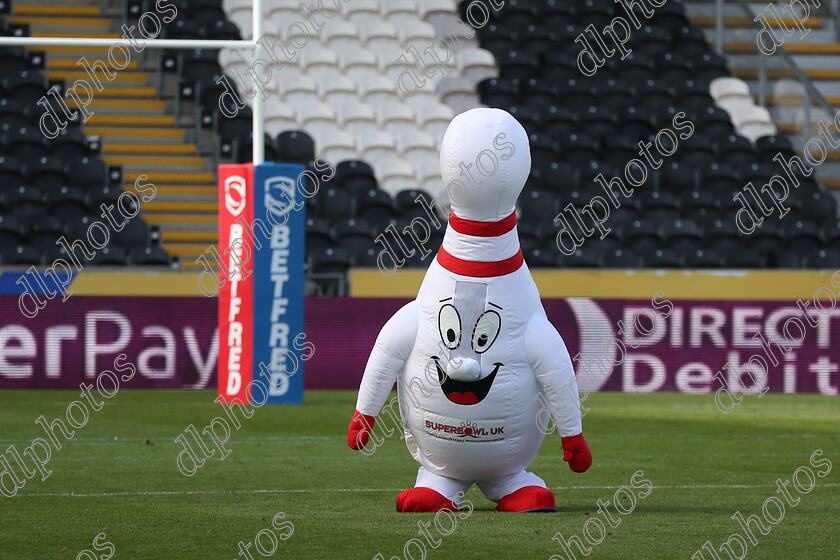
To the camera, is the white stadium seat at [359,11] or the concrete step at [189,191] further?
the white stadium seat at [359,11]

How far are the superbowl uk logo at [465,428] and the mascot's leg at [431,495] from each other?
0.29 m

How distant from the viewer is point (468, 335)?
5875 millimetres

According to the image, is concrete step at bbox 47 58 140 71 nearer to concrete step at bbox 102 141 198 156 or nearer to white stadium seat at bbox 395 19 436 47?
concrete step at bbox 102 141 198 156

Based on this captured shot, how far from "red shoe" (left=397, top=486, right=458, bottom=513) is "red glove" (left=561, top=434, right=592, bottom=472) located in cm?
63

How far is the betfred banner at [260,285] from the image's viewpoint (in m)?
12.3

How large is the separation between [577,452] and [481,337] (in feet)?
2.25

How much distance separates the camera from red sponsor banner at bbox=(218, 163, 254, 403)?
12.3 metres

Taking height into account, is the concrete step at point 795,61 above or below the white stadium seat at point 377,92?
above

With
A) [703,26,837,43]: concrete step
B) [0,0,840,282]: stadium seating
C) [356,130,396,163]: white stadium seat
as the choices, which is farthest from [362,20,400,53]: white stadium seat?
[703,26,837,43]: concrete step

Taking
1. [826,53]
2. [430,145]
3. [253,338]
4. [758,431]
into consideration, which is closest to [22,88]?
[430,145]

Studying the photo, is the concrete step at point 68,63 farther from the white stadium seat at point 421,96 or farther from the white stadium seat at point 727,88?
the white stadium seat at point 727,88

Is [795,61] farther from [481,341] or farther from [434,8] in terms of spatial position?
[481,341]

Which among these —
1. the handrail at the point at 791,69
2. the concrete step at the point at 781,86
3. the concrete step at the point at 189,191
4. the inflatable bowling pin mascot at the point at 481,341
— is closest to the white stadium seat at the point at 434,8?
the handrail at the point at 791,69

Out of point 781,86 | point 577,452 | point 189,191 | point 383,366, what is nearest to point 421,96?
point 189,191
